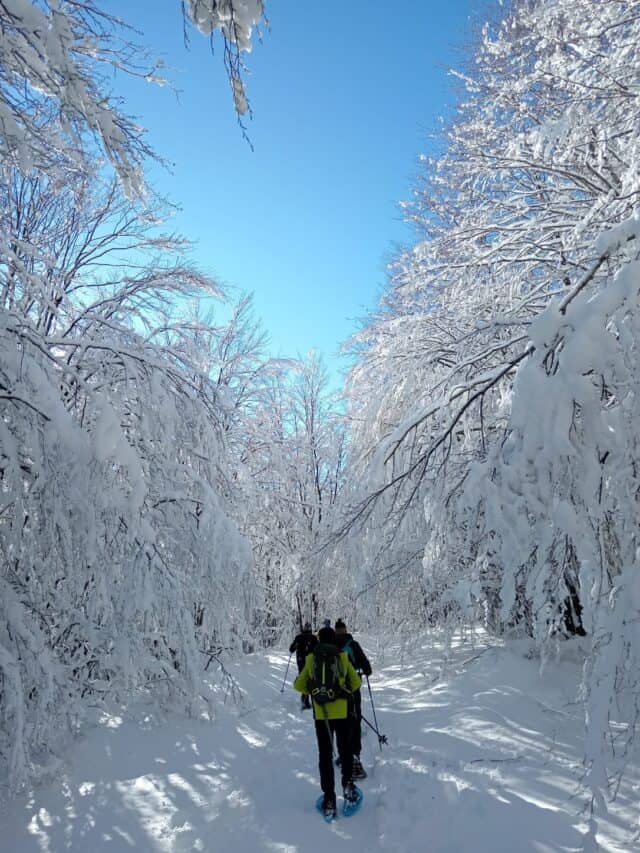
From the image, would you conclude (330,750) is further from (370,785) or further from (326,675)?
(370,785)

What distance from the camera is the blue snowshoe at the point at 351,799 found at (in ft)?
14.4

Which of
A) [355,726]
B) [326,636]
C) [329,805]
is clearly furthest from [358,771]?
[326,636]

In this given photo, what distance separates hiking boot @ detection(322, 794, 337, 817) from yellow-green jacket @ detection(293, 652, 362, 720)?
0.56m

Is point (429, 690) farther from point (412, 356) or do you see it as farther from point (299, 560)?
point (299, 560)

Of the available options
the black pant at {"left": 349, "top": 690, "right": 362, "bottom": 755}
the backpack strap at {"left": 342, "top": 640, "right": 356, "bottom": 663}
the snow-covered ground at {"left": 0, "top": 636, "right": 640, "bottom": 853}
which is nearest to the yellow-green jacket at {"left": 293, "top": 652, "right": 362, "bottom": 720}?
the black pant at {"left": 349, "top": 690, "right": 362, "bottom": 755}

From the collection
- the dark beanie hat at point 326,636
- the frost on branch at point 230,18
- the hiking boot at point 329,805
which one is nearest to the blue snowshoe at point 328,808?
the hiking boot at point 329,805

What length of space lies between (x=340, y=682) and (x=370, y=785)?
1105mm

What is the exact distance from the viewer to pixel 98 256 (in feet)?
28.3

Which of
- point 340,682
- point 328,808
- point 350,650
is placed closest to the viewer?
point 328,808

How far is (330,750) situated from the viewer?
455 centimetres

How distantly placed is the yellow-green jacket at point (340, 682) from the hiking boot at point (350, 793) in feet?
1.64

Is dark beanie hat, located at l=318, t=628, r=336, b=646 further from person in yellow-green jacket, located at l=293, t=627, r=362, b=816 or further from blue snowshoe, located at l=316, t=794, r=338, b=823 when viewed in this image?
blue snowshoe, located at l=316, t=794, r=338, b=823

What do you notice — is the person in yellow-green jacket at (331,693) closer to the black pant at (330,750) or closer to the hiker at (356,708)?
the black pant at (330,750)

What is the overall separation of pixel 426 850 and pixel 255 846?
1.21 m
